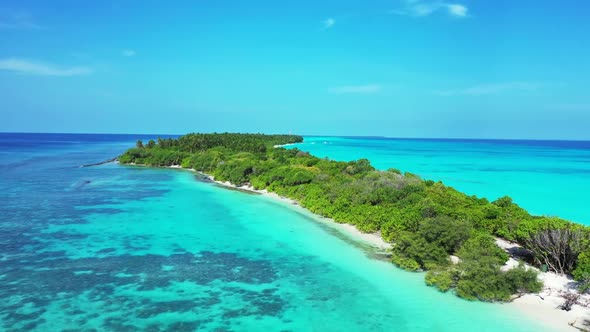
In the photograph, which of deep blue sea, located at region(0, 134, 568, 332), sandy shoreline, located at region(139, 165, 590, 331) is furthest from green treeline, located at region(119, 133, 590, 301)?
deep blue sea, located at region(0, 134, 568, 332)

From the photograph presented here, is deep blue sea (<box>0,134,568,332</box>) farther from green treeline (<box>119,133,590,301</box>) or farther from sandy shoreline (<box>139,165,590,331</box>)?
green treeline (<box>119,133,590,301</box>)

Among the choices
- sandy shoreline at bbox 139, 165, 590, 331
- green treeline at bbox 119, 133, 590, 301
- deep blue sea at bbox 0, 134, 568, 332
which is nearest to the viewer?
sandy shoreline at bbox 139, 165, 590, 331

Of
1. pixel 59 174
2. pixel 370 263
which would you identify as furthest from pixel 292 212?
pixel 59 174

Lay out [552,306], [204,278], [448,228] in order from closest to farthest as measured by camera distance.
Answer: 1. [552,306]
2. [204,278]
3. [448,228]

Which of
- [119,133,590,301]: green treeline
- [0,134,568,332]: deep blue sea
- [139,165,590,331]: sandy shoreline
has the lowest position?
[0,134,568,332]: deep blue sea

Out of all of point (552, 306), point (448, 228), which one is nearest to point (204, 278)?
point (448, 228)

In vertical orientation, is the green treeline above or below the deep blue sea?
above

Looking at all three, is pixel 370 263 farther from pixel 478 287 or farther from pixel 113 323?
pixel 113 323

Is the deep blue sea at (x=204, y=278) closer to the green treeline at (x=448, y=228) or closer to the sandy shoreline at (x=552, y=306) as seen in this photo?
the sandy shoreline at (x=552, y=306)

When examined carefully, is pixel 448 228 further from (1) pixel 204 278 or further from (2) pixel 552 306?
(1) pixel 204 278
